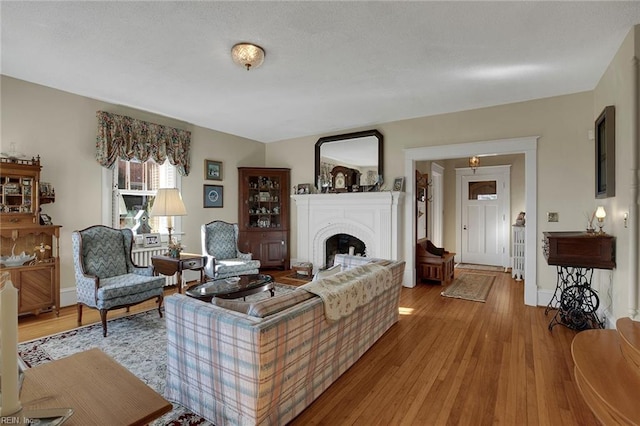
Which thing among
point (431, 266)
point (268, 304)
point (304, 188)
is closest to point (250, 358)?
point (268, 304)

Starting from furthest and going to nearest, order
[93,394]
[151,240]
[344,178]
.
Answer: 1. [344,178]
2. [151,240]
3. [93,394]

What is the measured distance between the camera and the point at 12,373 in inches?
30.4

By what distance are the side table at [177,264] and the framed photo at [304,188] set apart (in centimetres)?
247

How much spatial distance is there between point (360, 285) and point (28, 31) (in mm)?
3427

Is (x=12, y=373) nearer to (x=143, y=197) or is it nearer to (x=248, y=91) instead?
(x=248, y=91)

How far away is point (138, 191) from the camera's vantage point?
4840 millimetres

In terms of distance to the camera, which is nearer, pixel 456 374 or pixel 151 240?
pixel 456 374

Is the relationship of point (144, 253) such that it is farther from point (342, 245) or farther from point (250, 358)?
point (250, 358)

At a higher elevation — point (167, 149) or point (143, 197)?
point (167, 149)

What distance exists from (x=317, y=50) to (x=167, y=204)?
8.88 ft

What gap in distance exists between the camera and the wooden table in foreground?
95 cm

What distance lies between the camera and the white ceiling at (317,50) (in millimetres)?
2359

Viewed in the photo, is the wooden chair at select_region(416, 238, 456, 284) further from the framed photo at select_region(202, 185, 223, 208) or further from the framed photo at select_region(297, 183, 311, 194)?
the framed photo at select_region(202, 185, 223, 208)

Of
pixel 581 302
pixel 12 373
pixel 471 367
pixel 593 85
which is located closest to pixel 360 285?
pixel 471 367
